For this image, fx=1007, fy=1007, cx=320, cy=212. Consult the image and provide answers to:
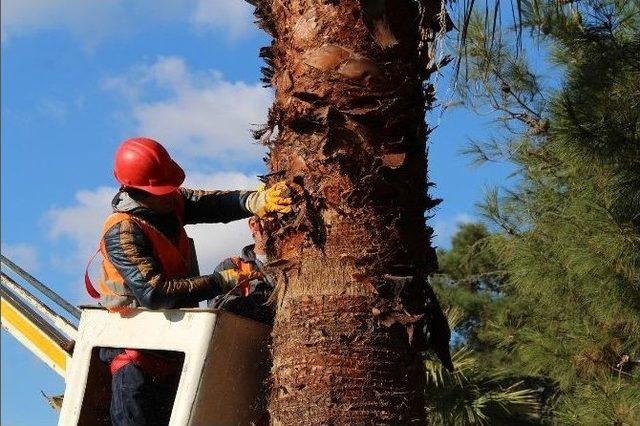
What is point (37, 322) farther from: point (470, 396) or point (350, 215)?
point (470, 396)

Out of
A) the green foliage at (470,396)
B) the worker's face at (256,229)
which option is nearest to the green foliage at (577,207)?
the green foliage at (470,396)

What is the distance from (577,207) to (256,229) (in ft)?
12.8

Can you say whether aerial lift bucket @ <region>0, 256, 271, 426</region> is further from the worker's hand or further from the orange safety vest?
the worker's hand

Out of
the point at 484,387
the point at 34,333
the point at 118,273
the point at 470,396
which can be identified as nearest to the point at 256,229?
the point at 118,273

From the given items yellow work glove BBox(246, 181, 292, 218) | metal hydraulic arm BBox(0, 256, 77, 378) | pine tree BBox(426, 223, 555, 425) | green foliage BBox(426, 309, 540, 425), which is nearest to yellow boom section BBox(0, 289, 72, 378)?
metal hydraulic arm BBox(0, 256, 77, 378)

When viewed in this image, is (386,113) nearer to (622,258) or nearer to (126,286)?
(126,286)

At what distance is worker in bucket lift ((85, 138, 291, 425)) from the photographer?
3.53m

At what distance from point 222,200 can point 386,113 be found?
3.47 ft

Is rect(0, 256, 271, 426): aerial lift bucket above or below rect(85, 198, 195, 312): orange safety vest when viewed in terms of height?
below

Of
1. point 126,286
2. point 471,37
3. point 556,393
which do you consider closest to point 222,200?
point 126,286

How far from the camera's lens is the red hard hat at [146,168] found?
12.5 ft

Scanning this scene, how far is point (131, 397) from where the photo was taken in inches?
142

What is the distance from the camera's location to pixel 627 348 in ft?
25.1

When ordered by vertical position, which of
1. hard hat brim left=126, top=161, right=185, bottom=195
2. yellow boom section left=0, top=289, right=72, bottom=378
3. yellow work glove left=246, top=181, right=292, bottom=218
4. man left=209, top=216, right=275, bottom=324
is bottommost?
yellow boom section left=0, top=289, right=72, bottom=378
